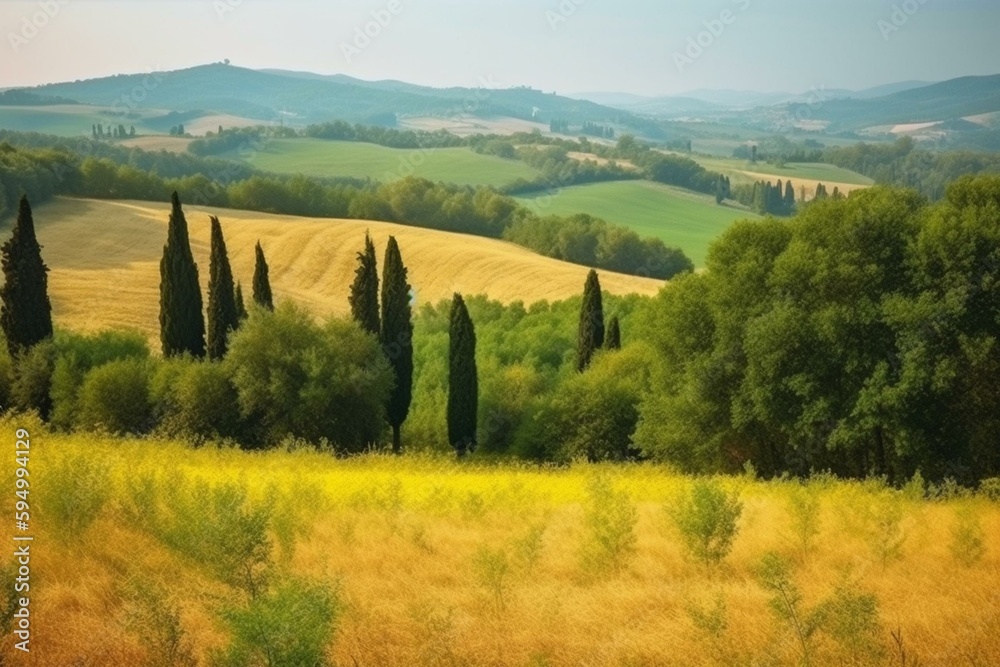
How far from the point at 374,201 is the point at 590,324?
57344 mm

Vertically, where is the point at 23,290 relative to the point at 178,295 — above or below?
above

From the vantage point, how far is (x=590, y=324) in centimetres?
4600

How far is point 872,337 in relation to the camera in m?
28.0

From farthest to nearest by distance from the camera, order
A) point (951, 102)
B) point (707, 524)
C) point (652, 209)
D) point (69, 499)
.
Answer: point (951, 102)
point (652, 209)
point (707, 524)
point (69, 499)

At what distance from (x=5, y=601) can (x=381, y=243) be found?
73.8 meters

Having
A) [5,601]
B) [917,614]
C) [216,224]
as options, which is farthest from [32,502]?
[216,224]

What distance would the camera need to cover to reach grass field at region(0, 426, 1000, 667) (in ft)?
30.1

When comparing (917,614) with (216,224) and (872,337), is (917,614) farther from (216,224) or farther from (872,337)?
(216,224)

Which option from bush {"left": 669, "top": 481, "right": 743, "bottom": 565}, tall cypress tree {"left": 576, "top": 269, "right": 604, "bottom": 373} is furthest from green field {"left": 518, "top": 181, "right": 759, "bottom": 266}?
bush {"left": 669, "top": 481, "right": 743, "bottom": 565}

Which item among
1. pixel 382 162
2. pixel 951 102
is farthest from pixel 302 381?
pixel 951 102

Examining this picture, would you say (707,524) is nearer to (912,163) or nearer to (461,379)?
(461,379)

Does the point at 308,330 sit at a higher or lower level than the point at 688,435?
higher

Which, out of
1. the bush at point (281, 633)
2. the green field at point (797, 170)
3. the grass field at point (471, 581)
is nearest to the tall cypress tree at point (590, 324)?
the grass field at point (471, 581)

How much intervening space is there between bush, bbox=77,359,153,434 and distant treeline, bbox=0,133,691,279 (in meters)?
46.6
